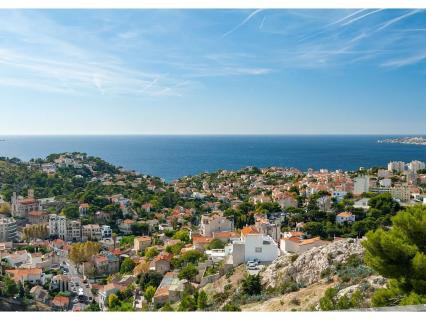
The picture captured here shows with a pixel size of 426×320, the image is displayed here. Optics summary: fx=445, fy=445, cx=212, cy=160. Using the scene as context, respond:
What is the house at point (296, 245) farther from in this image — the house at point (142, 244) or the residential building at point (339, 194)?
the residential building at point (339, 194)

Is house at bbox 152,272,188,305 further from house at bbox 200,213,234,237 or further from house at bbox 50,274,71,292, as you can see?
house at bbox 200,213,234,237

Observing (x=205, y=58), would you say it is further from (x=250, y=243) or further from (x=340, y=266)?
(x=340, y=266)

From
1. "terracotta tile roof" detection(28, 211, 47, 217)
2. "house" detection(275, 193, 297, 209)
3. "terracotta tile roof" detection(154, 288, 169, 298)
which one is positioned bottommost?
"terracotta tile roof" detection(28, 211, 47, 217)

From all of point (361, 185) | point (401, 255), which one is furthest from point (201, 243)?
point (361, 185)

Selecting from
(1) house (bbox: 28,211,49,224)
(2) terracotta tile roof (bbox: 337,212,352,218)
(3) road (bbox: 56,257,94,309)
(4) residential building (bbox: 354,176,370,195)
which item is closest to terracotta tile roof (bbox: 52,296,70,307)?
(3) road (bbox: 56,257,94,309)

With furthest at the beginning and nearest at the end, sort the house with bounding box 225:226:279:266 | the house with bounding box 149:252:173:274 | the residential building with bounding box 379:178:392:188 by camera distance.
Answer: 1. the residential building with bounding box 379:178:392:188
2. the house with bounding box 149:252:173:274
3. the house with bounding box 225:226:279:266

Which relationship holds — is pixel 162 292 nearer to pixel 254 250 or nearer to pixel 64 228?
pixel 254 250
